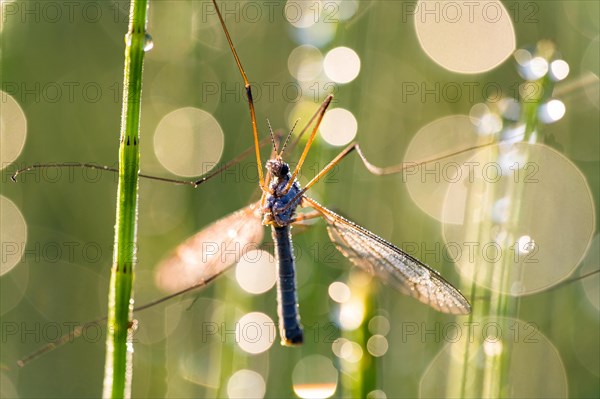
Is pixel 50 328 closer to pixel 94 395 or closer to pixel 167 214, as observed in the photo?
pixel 94 395

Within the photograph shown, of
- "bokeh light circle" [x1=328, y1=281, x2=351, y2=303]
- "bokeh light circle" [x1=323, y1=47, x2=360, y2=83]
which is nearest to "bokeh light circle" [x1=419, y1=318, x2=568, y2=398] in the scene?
"bokeh light circle" [x1=328, y1=281, x2=351, y2=303]

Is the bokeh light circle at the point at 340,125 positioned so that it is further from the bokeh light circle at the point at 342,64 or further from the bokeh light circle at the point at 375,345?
the bokeh light circle at the point at 375,345

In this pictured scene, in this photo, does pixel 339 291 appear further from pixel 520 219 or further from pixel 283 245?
pixel 520 219

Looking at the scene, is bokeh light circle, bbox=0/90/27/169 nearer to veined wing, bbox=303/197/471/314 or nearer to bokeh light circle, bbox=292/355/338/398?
veined wing, bbox=303/197/471/314

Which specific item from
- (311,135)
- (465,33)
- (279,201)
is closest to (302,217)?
(279,201)

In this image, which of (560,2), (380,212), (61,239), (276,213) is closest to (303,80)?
(276,213)
